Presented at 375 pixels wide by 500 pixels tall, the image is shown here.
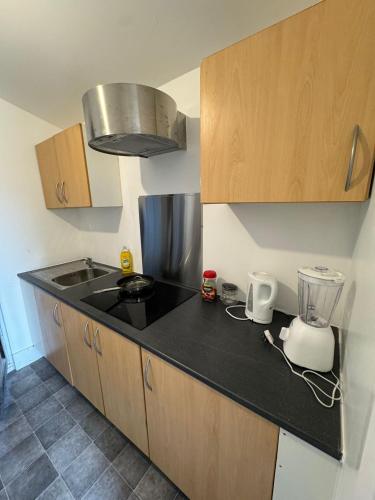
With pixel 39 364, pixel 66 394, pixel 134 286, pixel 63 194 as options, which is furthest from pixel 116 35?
pixel 39 364

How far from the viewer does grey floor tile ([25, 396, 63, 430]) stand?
1.48m

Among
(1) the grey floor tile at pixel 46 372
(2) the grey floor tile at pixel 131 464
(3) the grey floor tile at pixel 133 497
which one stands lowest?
(1) the grey floor tile at pixel 46 372

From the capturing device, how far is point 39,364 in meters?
2.04

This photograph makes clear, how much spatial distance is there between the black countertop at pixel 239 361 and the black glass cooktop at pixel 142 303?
41 mm

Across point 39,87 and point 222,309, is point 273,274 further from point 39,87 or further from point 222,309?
point 39,87

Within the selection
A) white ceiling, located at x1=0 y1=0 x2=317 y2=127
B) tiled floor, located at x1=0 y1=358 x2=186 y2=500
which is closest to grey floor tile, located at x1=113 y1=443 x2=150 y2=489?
tiled floor, located at x1=0 y1=358 x2=186 y2=500

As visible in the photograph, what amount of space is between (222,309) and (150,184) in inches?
41.5

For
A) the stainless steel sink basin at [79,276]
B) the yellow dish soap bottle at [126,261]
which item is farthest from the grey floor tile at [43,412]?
the yellow dish soap bottle at [126,261]

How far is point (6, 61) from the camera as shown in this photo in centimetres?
126

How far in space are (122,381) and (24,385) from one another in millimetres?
1362

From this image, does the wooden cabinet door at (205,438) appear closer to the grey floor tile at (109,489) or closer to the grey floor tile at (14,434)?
the grey floor tile at (109,489)

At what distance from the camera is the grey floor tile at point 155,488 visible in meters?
1.08

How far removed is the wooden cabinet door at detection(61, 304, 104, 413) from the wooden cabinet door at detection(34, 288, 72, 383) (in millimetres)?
97

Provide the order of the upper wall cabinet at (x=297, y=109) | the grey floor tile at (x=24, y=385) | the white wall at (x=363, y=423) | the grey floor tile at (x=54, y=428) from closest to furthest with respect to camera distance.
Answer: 1. the white wall at (x=363, y=423)
2. the upper wall cabinet at (x=297, y=109)
3. the grey floor tile at (x=54, y=428)
4. the grey floor tile at (x=24, y=385)
